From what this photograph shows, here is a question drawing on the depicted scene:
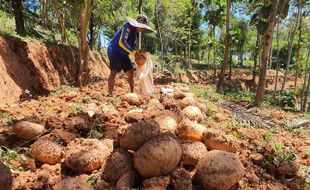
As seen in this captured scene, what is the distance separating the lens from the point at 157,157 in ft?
9.30

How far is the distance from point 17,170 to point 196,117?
2.32 metres

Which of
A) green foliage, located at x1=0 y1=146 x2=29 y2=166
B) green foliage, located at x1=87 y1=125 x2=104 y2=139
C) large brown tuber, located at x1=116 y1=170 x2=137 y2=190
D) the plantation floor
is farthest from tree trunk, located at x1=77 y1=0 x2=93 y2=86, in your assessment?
large brown tuber, located at x1=116 y1=170 x2=137 y2=190

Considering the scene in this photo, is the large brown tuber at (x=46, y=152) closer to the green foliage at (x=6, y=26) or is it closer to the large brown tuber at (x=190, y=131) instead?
the large brown tuber at (x=190, y=131)

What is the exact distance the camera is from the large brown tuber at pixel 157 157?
112 inches

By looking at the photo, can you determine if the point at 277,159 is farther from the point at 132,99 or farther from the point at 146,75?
the point at 146,75

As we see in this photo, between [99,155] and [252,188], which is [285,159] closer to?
[252,188]

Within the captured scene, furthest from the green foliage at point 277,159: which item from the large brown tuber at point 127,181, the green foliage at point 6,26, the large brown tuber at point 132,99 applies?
the green foliage at point 6,26

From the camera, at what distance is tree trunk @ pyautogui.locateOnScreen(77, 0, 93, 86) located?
1031 cm

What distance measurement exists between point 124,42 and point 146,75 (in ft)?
2.71

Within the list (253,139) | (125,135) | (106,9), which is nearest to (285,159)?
(253,139)

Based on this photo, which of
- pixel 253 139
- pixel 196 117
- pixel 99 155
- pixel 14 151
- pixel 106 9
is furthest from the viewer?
pixel 106 9

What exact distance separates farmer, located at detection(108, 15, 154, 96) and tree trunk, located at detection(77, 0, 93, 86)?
3628mm

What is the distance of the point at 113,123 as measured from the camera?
446cm

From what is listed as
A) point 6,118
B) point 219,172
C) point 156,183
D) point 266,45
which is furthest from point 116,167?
point 266,45
